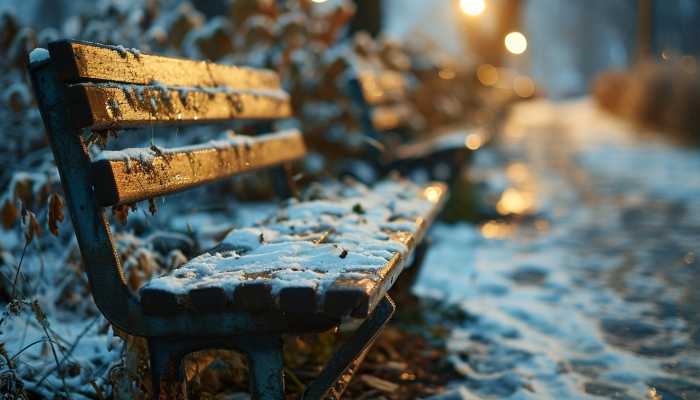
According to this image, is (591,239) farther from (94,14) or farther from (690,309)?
(94,14)

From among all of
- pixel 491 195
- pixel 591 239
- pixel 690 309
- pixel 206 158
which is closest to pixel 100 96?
pixel 206 158

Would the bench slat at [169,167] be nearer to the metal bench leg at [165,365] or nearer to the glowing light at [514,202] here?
the metal bench leg at [165,365]

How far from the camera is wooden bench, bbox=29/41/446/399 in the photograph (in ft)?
5.39

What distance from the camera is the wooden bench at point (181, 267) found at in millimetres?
1644

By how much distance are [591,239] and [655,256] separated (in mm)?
650

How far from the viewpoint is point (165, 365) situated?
1.78 meters

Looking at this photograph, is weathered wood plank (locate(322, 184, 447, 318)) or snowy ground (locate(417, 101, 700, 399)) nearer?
weathered wood plank (locate(322, 184, 447, 318))

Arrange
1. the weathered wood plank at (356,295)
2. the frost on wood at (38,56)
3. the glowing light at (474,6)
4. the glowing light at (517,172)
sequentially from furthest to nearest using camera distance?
the glowing light at (474,6) < the glowing light at (517,172) < the frost on wood at (38,56) < the weathered wood plank at (356,295)

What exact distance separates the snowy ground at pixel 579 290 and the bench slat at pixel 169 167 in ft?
3.87

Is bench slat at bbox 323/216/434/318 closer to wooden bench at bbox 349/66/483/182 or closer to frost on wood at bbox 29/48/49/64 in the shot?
frost on wood at bbox 29/48/49/64

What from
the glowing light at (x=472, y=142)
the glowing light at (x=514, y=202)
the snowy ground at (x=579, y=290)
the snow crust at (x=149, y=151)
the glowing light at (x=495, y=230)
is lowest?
the snowy ground at (x=579, y=290)

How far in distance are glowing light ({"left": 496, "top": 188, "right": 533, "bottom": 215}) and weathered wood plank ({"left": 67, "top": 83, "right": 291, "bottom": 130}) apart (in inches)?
145

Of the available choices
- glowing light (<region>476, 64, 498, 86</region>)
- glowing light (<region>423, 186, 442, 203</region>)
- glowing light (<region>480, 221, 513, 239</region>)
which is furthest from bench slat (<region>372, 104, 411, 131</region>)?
glowing light (<region>476, 64, 498, 86</region>)

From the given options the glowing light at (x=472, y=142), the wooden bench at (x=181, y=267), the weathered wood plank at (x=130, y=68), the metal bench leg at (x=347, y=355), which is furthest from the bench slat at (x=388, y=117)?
the metal bench leg at (x=347, y=355)
